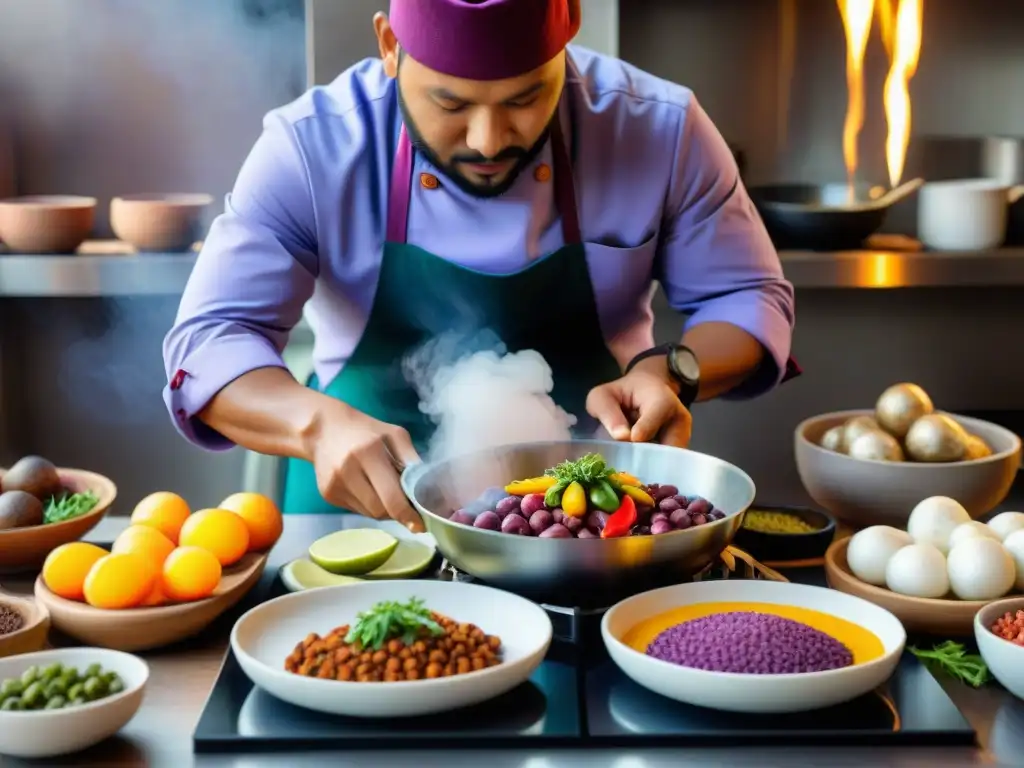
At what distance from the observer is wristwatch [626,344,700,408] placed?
6.49 ft

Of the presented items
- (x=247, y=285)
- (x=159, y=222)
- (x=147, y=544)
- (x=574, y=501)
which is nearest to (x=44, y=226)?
(x=159, y=222)

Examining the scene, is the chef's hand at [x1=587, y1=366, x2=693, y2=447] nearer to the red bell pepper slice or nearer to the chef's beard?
the red bell pepper slice

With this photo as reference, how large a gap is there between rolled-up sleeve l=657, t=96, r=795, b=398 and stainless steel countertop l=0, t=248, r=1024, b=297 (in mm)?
861

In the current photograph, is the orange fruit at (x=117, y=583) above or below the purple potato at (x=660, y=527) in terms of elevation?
below

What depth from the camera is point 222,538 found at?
161 cm

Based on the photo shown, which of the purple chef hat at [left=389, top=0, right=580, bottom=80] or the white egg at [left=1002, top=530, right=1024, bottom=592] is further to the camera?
the purple chef hat at [left=389, top=0, right=580, bottom=80]

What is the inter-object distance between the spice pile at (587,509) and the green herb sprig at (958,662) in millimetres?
289

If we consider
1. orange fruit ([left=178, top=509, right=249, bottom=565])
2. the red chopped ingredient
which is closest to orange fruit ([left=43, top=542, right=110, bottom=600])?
orange fruit ([left=178, top=509, right=249, bottom=565])

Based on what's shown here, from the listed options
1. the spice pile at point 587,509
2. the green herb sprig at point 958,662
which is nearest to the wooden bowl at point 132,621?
the spice pile at point 587,509

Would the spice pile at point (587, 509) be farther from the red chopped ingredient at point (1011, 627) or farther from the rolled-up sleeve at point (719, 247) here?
the rolled-up sleeve at point (719, 247)

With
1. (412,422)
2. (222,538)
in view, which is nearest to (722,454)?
(412,422)

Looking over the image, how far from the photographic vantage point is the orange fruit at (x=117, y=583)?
146 cm

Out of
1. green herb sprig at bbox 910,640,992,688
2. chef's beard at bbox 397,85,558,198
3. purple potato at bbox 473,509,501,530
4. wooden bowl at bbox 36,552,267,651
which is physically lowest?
green herb sprig at bbox 910,640,992,688

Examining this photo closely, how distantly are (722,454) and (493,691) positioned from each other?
2.44 metres
